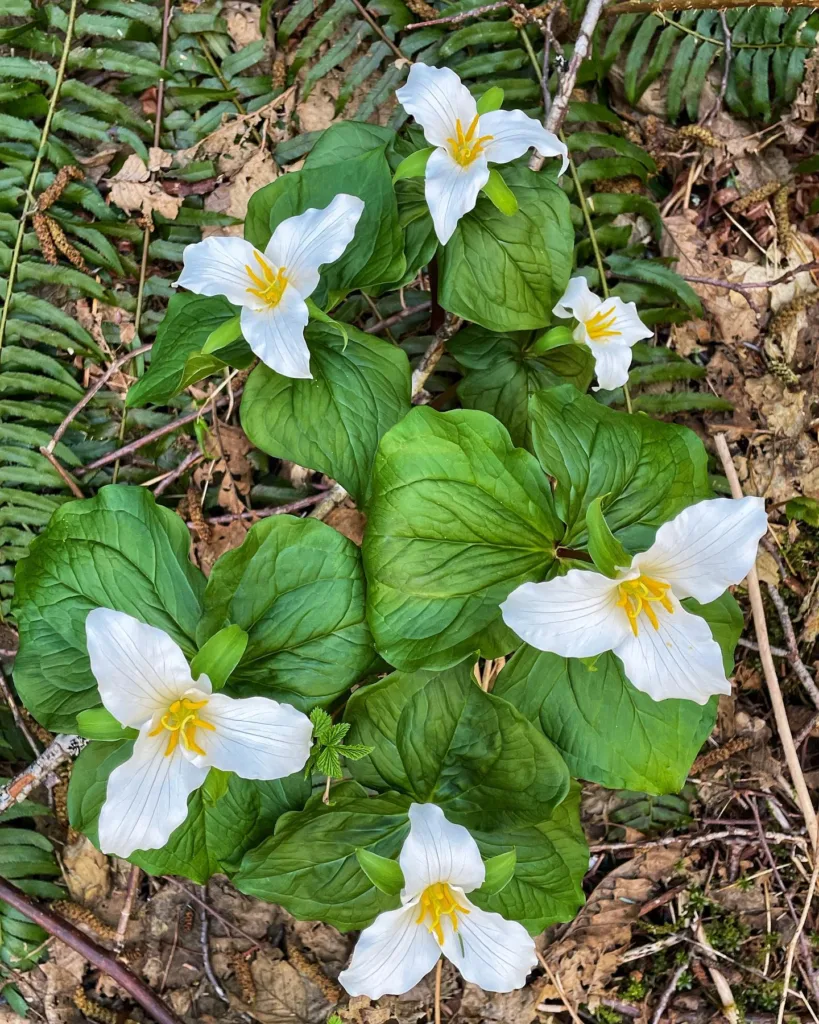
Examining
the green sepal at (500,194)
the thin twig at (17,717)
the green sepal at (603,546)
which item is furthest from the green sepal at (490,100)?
the thin twig at (17,717)

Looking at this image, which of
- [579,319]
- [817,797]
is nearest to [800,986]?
[817,797]

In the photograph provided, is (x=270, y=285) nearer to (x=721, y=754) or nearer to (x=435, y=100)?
(x=435, y=100)

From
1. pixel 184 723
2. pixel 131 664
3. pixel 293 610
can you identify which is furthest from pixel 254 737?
pixel 293 610

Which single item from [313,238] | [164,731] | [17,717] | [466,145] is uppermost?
[466,145]

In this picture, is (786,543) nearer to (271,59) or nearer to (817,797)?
(817,797)

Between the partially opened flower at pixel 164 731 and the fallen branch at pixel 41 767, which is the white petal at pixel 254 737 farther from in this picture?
the fallen branch at pixel 41 767

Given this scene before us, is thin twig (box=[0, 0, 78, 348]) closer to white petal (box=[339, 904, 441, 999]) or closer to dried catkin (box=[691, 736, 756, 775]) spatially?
white petal (box=[339, 904, 441, 999])

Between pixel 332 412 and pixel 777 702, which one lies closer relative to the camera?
pixel 332 412

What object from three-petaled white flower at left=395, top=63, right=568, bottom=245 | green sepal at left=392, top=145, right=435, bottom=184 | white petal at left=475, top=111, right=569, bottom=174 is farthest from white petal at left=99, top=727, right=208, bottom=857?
white petal at left=475, top=111, right=569, bottom=174
